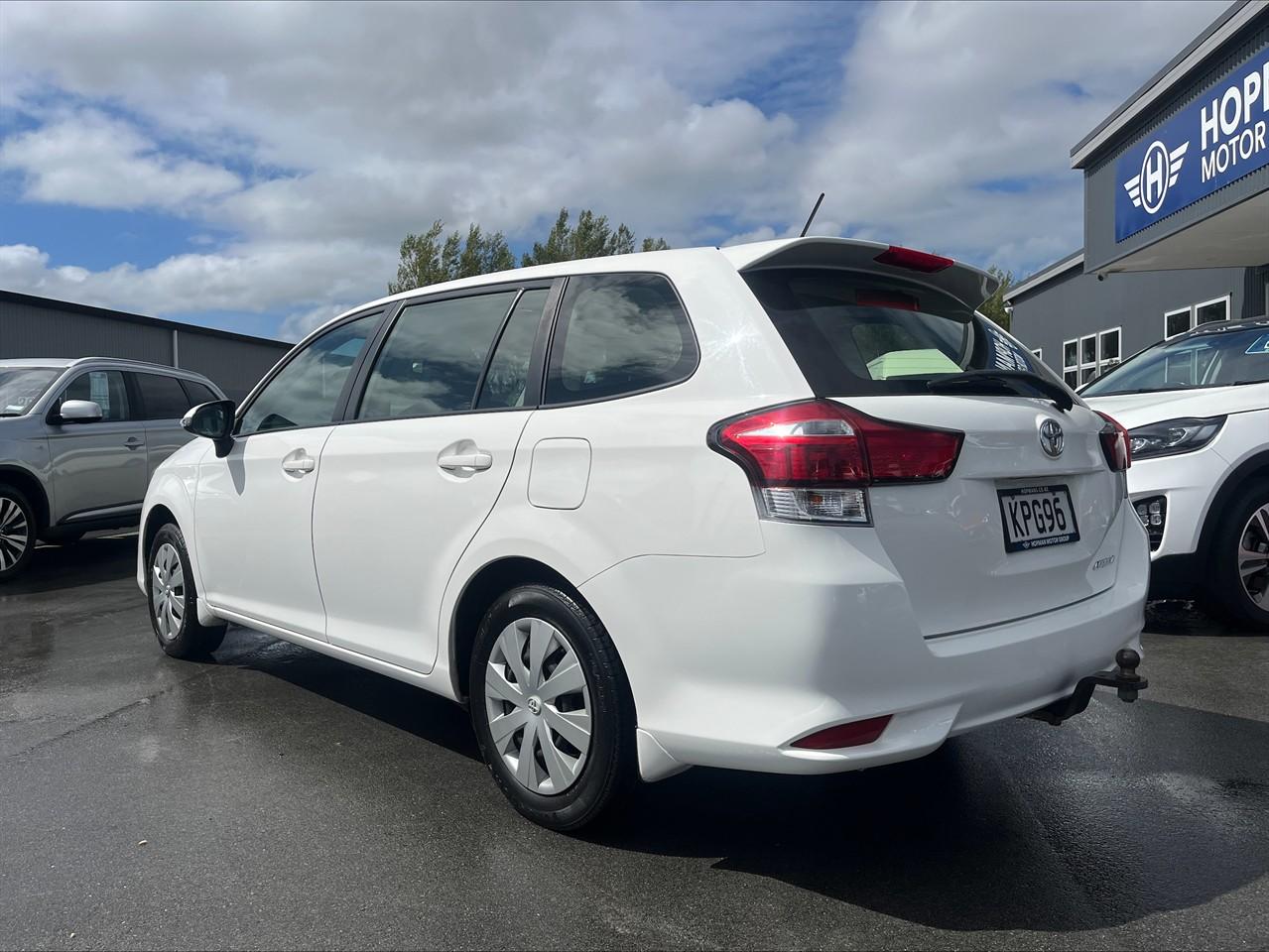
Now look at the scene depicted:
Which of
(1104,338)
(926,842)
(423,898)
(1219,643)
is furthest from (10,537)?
(1104,338)

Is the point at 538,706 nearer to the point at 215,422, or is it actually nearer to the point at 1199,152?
the point at 215,422

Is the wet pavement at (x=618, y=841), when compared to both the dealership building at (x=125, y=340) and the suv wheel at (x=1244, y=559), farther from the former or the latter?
the dealership building at (x=125, y=340)

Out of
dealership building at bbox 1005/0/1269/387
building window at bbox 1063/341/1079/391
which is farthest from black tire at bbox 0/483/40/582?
building window at bbox 1063/341/1079/391

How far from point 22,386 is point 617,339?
26.0ft

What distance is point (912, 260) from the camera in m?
3.25

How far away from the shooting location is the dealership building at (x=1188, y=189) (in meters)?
11.8

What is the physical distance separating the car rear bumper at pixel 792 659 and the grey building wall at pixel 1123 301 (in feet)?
44.7

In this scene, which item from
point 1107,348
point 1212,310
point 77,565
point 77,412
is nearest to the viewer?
point 77,412

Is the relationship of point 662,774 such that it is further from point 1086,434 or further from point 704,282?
point 1086,434

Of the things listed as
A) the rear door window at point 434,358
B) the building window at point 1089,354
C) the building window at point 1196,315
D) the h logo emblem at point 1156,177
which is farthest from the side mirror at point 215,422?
the building window at point 1089,354

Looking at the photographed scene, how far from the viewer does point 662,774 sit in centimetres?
276

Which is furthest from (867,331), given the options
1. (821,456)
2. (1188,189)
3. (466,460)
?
(1188,189)

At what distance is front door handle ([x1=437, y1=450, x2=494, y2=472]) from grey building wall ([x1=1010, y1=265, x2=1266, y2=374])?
13777 mm

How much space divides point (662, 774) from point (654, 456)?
0.85 metres
